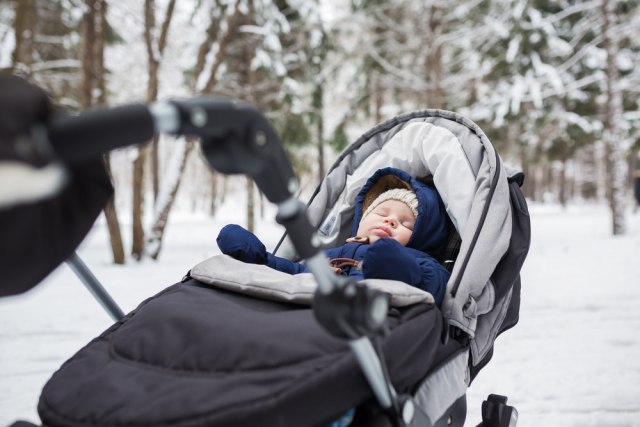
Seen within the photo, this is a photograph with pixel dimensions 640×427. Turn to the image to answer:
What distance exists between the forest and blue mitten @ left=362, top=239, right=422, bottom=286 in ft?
17.4

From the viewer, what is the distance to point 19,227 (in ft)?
2.36

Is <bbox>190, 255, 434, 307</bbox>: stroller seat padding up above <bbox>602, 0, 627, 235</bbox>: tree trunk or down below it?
below

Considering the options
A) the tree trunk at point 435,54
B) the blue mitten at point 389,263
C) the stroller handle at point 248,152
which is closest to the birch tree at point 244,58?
the tree trunk at point 435,54

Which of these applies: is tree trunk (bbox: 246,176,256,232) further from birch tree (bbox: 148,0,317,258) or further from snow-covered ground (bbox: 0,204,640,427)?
snow-covered ground (bbox: 0,204,640,427)

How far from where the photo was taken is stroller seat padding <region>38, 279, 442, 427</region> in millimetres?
946

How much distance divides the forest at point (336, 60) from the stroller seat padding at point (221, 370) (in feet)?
17.4

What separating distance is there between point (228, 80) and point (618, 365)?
9.01 metres

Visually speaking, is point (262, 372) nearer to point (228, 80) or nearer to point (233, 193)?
point (228, 80)

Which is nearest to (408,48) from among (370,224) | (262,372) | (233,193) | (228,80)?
(228,80)

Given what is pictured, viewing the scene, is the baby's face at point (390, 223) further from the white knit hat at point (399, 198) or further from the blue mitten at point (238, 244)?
the blue mitten at point (238, 244)

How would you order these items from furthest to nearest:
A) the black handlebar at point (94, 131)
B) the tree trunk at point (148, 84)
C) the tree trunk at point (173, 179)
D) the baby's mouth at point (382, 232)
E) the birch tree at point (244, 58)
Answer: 1. the birch tree at point (244, 58)
2. the tree trunk at point (173, 179)
3. the tree trunk at point (148, 84)
4. the baby's mouth at point (382, 232)
5. the black handlebar at point (94, 131)

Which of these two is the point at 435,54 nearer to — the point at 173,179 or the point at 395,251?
the point at 173,179

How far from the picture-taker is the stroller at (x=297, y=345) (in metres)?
0.94

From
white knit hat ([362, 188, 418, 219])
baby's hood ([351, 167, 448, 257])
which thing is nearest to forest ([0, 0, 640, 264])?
baby's hood ([351, 167, 448, 257])
